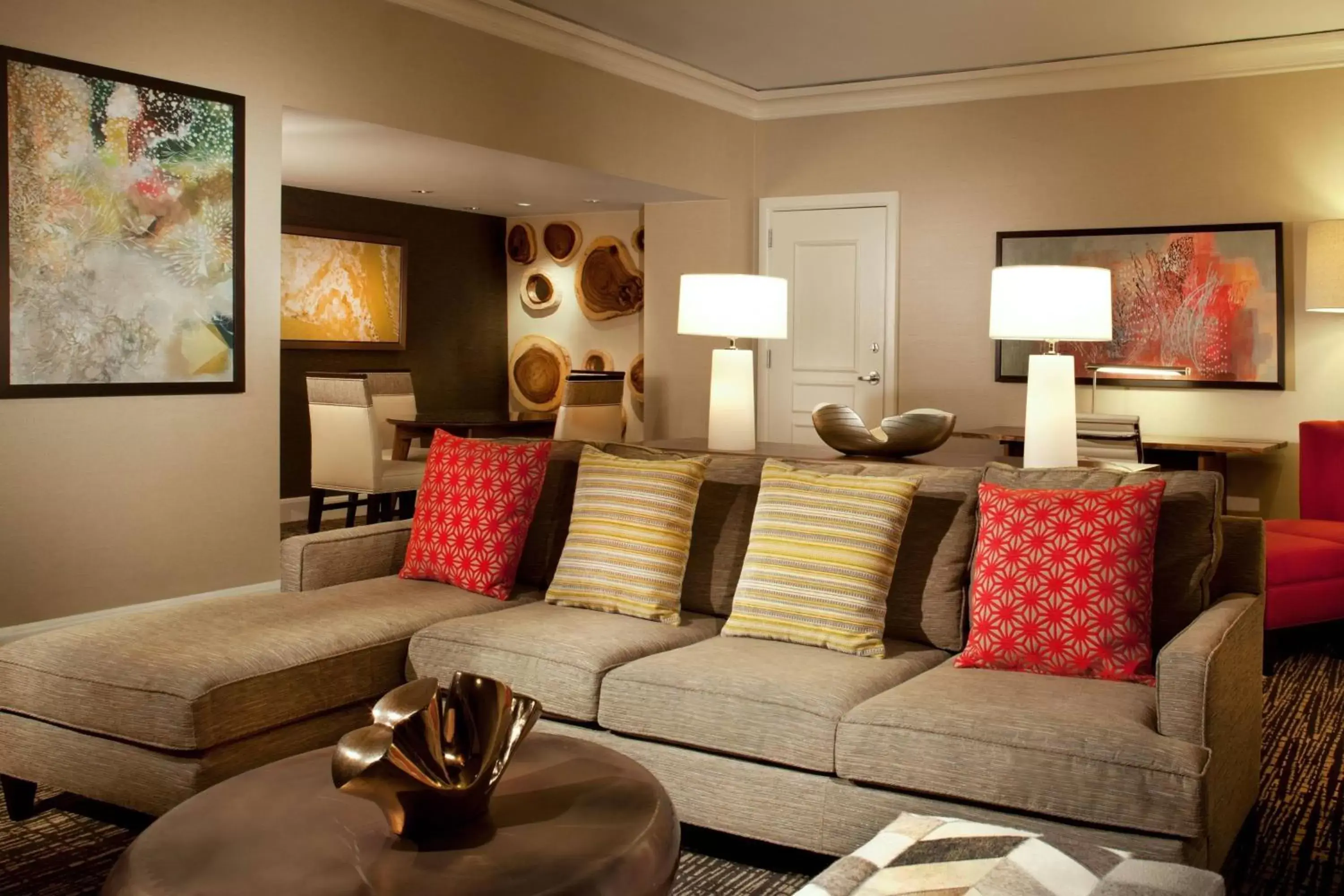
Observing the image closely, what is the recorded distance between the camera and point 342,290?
8.00 metres

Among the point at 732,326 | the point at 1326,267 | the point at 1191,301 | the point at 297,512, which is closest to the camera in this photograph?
the point at 732,326

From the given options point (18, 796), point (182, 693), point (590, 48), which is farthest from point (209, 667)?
point (590, 48)

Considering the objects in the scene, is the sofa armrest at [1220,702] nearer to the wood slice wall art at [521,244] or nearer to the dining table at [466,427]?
the dining table at [466,427]

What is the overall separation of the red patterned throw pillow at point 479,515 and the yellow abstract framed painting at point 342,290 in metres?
4.28

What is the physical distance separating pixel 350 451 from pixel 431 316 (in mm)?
2773

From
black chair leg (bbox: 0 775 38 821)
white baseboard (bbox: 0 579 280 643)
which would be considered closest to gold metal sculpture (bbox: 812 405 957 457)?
white baseboard (bbox: 0 579 280 643)

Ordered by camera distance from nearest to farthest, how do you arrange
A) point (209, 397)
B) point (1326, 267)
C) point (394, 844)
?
point (394, 844) < point (209, 397) < point (1326, 267)

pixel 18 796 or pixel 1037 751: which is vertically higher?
pixel 1037 751

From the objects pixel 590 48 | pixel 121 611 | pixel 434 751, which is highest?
pixel 590 48

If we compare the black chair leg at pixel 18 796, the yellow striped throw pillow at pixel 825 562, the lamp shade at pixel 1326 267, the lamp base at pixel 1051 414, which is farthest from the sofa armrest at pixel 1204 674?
the lamp shade at pixel 1326 267

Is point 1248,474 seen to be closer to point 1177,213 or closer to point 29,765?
point 1177,213

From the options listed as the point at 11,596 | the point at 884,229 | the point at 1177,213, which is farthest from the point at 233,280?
the point at 1177,213

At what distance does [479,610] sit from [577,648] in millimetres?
582

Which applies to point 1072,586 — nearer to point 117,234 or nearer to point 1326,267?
point 117,234
